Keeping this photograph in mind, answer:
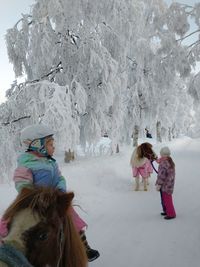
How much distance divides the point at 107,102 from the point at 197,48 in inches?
131

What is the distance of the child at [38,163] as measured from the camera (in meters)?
3.48

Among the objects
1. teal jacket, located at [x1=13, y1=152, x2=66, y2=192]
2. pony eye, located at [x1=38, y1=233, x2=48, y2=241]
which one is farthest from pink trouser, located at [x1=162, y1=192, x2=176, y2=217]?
pony eye, located at [x1=38, y1=233, x2=48, y2=241]

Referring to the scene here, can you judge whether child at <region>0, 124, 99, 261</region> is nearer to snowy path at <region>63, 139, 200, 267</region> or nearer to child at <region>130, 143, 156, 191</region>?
snowy path at <region>63, 139, 200, 267</region>

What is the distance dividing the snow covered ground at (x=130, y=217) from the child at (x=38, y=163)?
0.83 meters

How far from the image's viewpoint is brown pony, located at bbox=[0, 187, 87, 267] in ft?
5.11

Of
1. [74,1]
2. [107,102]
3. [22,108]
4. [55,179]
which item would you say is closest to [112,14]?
[74,1]

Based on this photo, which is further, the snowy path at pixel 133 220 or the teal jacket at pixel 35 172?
the snowy path at pixel 133 220

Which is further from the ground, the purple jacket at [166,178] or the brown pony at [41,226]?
the brown pony at [41,226]

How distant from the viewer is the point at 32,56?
11219 mm

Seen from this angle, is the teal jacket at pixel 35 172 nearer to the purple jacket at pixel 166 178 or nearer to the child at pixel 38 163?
the child at pixel 38 163

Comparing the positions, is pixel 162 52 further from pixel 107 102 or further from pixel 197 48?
pixel 107 102

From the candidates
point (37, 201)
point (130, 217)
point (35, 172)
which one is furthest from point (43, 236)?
point (130, 217)

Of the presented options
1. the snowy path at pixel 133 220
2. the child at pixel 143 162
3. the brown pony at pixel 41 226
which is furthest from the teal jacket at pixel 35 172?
the child at pixel 143 162

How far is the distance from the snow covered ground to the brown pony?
995 millimetres
